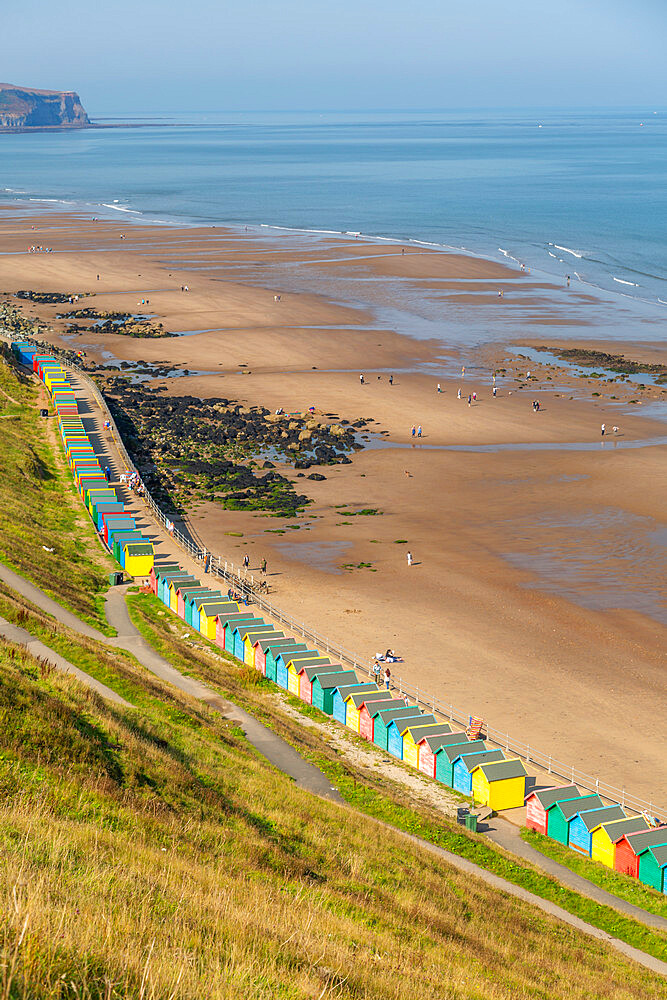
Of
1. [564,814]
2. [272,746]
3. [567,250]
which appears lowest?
[564,814]

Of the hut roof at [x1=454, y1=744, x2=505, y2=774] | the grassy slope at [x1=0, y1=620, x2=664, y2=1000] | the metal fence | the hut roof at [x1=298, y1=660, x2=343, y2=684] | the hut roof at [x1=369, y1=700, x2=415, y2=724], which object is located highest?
the grassy slope at [x1=0, y1=620, x2=664, y2=1000]

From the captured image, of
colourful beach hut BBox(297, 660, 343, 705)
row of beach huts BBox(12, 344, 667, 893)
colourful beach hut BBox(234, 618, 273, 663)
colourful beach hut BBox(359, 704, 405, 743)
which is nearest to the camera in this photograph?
row of beach huts BBox(12, 344, 667, 893)

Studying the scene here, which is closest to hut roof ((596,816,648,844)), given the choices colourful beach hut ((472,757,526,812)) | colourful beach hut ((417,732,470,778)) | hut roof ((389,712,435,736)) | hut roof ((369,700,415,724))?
colourful beach hut ((472,757,526,812))

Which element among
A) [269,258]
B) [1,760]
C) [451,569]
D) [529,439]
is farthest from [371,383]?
[1,760]

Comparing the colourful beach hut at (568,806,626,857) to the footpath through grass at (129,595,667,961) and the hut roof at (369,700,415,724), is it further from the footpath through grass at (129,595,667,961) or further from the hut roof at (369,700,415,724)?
the hut roof at (369,700,415,724)

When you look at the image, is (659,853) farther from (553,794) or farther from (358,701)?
(358,701)

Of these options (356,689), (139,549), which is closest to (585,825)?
(356,689)

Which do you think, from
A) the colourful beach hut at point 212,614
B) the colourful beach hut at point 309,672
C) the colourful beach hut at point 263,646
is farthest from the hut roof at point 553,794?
the colourful beach hut at point 212,614

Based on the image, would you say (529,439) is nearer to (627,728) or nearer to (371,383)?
(371,383)
